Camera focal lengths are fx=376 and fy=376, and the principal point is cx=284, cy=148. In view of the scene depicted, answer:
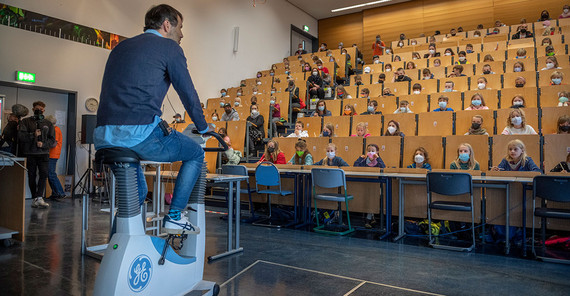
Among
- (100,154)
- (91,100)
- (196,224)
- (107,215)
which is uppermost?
(91,100)

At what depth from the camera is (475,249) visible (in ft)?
12.2

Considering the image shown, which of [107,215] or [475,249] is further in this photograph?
[107,215]

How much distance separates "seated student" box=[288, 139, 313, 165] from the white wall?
4.64 meters

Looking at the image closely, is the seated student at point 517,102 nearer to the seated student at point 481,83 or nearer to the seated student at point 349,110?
the seated student at point 481,83

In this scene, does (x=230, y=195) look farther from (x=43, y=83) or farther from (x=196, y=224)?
(x=43, y=83)

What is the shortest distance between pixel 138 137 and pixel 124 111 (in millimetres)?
136

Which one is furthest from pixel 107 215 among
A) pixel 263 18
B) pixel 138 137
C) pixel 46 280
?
pixel 263 18

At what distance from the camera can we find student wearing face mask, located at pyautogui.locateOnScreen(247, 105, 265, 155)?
750 centimetres

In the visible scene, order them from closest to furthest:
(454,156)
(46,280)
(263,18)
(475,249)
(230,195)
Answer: (46,280) → (230,195) → (475,249) → (454,156) → (263,18)

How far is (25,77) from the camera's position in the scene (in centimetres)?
679

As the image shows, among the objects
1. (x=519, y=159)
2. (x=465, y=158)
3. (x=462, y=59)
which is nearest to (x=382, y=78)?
(x=462, y=59)

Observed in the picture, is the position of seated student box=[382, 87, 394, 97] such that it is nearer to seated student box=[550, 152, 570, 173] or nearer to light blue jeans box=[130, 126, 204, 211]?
seated student box=[550, 152, 570, 173]

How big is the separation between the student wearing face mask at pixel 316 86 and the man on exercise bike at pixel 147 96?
7626mm

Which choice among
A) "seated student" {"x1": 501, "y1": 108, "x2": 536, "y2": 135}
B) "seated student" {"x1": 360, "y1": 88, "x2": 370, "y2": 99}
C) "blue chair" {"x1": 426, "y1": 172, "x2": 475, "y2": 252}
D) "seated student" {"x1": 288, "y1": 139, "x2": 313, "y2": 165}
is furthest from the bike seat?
"seated student" {"x1": 360, "y1": 88, "x2": 370, "y2": 99}
